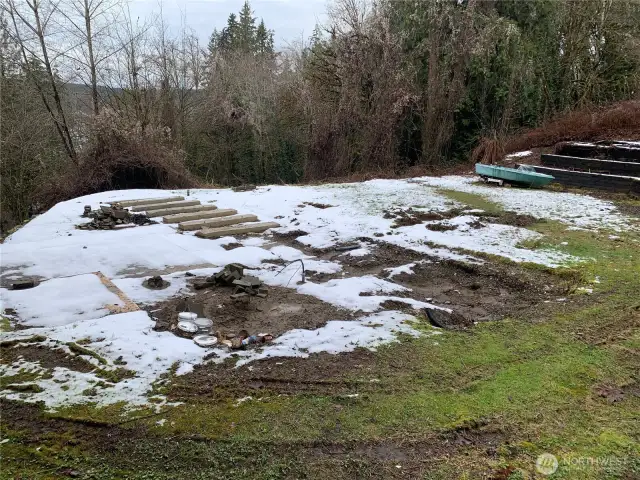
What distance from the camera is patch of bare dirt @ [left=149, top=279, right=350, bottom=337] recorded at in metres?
3.36

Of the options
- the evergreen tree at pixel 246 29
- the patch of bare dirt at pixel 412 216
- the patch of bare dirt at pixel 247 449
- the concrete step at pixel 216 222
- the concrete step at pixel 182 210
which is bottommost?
the patch of bare dirt at pixel 247 449

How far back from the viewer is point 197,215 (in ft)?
22.5

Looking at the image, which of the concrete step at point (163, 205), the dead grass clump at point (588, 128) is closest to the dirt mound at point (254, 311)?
the concrete step at point (163, 205)

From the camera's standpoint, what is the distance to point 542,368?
2.74 meters

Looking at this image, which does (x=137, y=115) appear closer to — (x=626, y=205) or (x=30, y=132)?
(x=30, y=132)

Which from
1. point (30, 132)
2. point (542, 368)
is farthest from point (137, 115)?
point (542, 368)

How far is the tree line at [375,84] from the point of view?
12236 millimetres

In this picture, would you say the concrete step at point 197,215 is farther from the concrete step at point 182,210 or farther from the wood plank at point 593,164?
the wood plank at point 593,164

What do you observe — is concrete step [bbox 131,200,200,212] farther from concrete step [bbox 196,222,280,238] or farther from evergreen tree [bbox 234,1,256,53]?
evergreen tree [bbox 234,1,256,53]

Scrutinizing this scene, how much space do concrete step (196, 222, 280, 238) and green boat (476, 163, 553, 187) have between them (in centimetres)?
517

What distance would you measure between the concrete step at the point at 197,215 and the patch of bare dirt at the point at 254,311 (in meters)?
2.96

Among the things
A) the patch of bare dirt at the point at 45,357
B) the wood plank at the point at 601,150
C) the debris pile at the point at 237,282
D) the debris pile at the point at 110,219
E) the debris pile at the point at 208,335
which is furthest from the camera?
the wood plank at the point at 601,150

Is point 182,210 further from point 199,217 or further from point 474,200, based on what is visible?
point 474,200

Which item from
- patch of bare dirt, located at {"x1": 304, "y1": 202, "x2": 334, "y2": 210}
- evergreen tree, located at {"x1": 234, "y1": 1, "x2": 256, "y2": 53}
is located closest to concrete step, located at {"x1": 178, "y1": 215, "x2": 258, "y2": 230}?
patch of bare dirt, located at {"x1": 304, "y1": 202, "x2": 334, "y2": 210}
